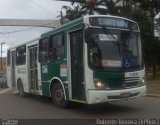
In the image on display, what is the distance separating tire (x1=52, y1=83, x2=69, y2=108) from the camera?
14961 millimetres

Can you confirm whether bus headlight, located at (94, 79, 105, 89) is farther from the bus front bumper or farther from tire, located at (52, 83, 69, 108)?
tire, located at (52, 83, 69, 108)

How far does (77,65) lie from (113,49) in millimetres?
1325

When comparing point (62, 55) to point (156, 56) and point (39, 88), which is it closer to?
point (39, 88)

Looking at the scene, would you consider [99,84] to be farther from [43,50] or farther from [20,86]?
[20,86]

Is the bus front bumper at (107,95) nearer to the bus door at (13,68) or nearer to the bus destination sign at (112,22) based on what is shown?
the bus destination sign at (112,22)

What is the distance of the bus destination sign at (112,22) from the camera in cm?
1341

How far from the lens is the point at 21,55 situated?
20.6 m

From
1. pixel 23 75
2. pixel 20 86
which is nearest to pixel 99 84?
pixel 23 75

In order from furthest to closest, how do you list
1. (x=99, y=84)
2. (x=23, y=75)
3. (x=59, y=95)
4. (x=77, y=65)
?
(x=23, y=75)
(x=59, y=95)
(x=77, y=65)
(x=99, y=84)

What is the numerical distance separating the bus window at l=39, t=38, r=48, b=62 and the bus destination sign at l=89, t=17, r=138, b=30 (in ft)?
11.6

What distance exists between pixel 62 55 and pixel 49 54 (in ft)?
4.81

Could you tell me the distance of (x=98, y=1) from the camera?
49.2m

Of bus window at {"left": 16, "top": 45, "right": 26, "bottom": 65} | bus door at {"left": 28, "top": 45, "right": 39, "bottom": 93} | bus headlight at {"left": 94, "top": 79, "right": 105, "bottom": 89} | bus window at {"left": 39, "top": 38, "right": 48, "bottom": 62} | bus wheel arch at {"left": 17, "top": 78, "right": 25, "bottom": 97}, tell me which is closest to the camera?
bus headlight at {"left": 94, "top": 79, "right": 105, "bottom": 89}

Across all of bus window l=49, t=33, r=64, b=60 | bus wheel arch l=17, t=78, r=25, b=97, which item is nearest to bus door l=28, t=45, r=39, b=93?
bus wheel arch l=17, t=78, r=25, b=97
